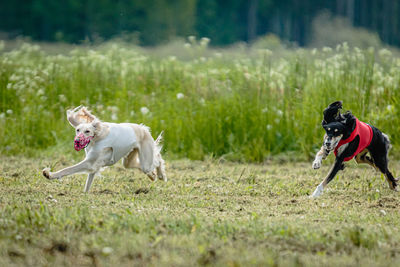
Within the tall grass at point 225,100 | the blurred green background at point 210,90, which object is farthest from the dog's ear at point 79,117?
the tall grass at point 225,100

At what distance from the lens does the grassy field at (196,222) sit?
157 inches

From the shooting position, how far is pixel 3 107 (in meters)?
11.0

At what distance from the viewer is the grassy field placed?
3.99m

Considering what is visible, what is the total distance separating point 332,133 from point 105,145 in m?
2.35

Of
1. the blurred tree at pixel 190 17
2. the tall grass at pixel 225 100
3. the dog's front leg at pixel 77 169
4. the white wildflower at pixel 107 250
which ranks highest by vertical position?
the white wildflower at pixel 107 250

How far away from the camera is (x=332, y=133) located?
5.97m

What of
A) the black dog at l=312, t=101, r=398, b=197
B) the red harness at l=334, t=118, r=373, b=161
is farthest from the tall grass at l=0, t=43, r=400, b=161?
Answer: the red harness at l=334, t=118, r=373, b=161

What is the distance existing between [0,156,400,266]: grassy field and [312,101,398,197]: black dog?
1.34 feet

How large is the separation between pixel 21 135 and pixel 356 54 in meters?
5.95

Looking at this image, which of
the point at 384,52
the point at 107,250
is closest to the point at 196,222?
the point at 107,250

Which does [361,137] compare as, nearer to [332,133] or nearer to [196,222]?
[332,133]

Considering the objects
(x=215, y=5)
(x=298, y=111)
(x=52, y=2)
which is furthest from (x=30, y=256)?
(x=215, y=5)

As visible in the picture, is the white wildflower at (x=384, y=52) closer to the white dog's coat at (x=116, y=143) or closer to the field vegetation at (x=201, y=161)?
the field vegetation at (x=201, y=161)

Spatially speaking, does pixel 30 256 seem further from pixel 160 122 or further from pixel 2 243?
pixel 160 122
